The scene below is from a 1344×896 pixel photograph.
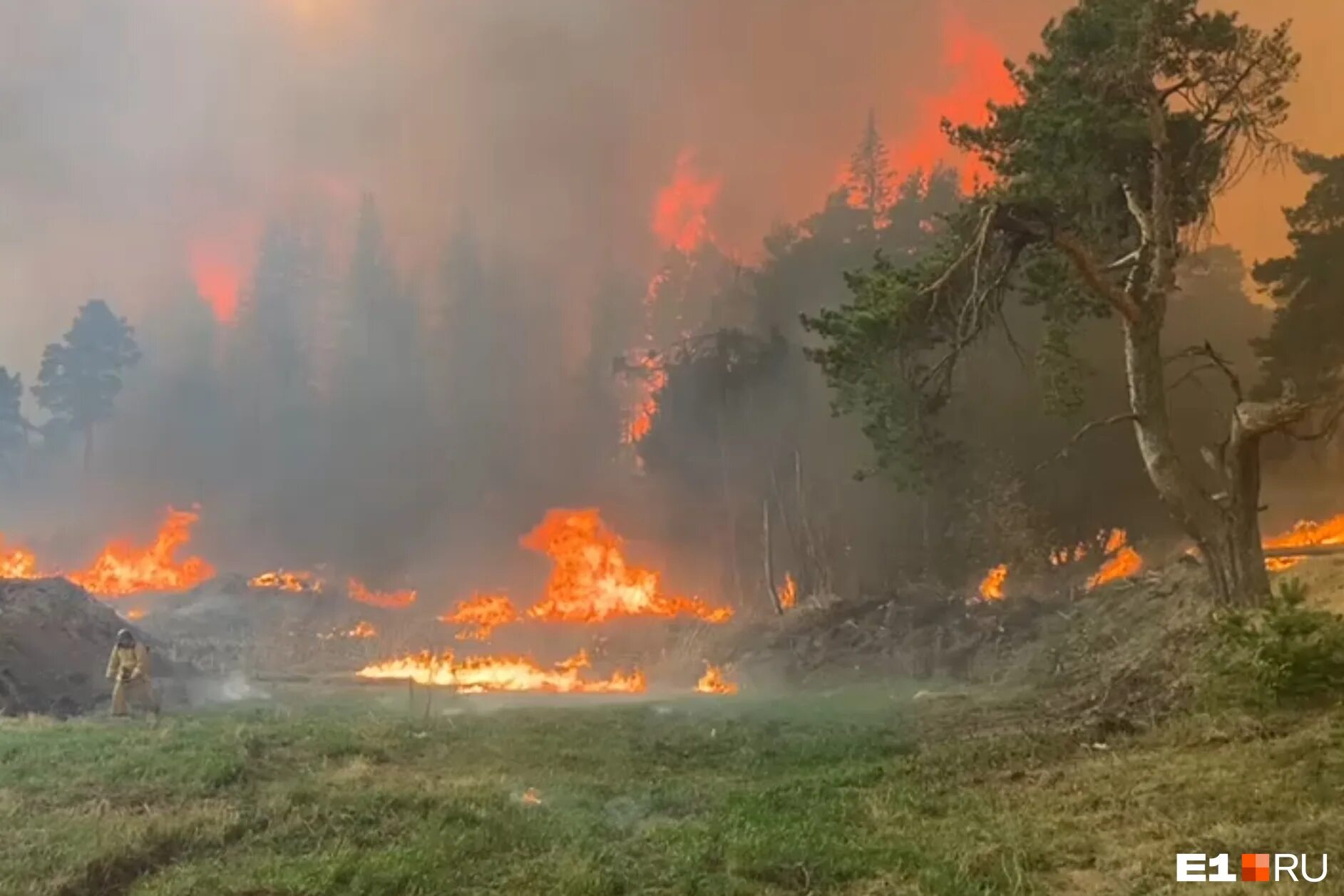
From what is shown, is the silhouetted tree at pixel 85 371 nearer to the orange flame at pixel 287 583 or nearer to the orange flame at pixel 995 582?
the orange flame at pixel 287 583

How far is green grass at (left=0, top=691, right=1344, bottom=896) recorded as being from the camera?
25.7ft

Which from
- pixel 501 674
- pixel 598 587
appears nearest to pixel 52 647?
pixel 501 674

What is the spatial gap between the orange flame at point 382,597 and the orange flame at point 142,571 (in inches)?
340

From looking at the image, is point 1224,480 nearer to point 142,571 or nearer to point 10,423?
point 142,571

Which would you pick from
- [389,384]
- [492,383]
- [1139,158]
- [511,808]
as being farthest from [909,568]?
[389,384]

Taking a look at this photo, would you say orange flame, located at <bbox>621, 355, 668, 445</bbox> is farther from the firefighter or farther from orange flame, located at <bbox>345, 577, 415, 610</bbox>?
the firefighter

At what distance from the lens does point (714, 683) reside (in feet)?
98.8

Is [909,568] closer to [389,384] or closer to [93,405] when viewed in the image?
[389,384]

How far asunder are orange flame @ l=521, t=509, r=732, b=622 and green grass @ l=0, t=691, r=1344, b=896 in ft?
79.8

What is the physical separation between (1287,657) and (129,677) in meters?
21.9

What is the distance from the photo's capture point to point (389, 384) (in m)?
65.6

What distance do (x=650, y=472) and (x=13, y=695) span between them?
28.7 metres

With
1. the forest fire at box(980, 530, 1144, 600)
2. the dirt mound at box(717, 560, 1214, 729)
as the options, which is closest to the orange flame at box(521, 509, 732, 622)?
the dirt mound at box(717, 560, 1214, 729)

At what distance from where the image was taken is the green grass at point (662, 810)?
782 centimetres
